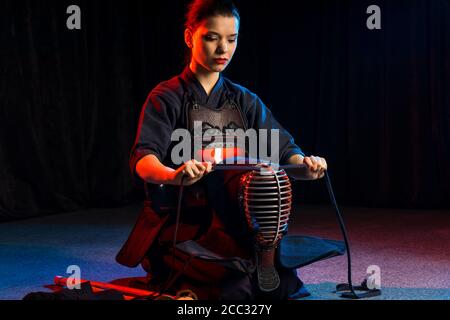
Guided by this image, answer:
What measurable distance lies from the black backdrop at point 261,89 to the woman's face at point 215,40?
2.46 m

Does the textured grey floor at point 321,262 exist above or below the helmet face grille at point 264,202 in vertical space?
below

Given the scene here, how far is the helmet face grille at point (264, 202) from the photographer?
194 cm

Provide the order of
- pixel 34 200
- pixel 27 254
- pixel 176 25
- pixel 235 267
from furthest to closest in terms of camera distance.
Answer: pixel 176 25 → pixel 34 200 → pixel 27 254 → pixel 235 267

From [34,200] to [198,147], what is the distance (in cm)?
268

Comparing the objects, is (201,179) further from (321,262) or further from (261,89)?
(261,89)

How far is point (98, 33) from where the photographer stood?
16.1 feet

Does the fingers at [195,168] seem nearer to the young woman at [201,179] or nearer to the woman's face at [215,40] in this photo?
the young woman at [201,179]

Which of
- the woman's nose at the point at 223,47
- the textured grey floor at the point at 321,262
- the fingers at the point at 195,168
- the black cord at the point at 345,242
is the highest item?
the woman's nose at the point at 223,47

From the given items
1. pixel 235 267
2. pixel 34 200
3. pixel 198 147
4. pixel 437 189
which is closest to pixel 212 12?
pixel 198 147

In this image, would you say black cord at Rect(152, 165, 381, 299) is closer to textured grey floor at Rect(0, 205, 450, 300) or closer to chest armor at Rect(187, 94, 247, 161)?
textured grey floor at Rect(0, 205, 450, 300)

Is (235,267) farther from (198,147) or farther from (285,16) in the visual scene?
(285,16)

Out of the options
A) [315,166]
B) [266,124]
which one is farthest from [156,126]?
[315,166]

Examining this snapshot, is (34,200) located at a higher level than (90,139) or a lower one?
lower

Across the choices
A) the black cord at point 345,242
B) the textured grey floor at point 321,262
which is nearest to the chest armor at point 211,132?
the black cord at point 345,242
